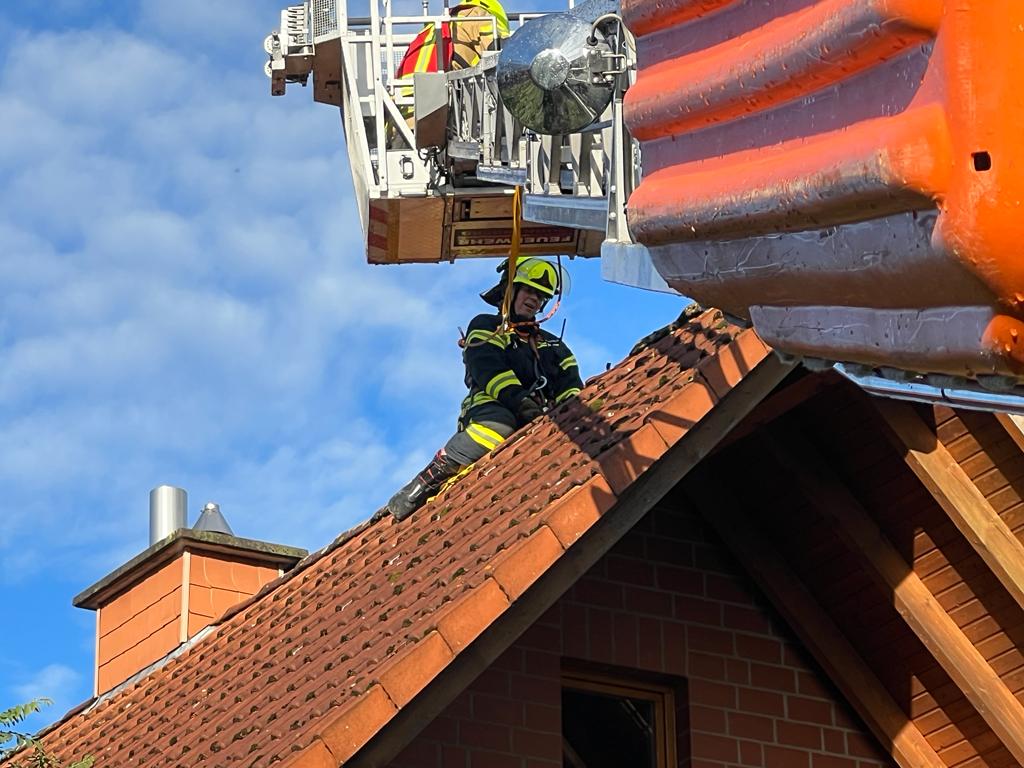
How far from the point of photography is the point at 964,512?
859 cm

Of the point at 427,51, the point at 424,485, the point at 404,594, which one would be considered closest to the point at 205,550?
the point at 424,485

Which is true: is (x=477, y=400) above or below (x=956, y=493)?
above

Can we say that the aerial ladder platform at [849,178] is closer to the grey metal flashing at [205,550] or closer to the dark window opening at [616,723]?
the dark window opening at [616,723]

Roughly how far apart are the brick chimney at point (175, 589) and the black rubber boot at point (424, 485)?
1739 mm

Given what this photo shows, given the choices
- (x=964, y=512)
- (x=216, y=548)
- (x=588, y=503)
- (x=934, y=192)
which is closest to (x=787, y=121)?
(x=934, y=192)

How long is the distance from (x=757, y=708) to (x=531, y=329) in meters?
2.50

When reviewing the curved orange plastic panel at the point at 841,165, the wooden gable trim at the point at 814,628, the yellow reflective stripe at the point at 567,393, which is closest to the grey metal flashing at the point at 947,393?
the curved orange plastic panel at the point at 841,165

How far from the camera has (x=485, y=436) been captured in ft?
33.6

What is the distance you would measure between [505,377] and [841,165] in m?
7.05

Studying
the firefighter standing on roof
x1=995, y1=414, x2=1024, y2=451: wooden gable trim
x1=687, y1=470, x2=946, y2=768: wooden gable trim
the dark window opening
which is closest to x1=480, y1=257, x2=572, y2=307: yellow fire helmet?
the firefighter standing on roof

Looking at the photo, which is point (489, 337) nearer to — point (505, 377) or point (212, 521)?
point (505, 377)

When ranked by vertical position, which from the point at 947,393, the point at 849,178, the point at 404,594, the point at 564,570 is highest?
the point at 404,594

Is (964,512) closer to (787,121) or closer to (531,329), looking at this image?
(531,329)

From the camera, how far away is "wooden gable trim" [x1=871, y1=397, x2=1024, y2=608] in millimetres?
8555
